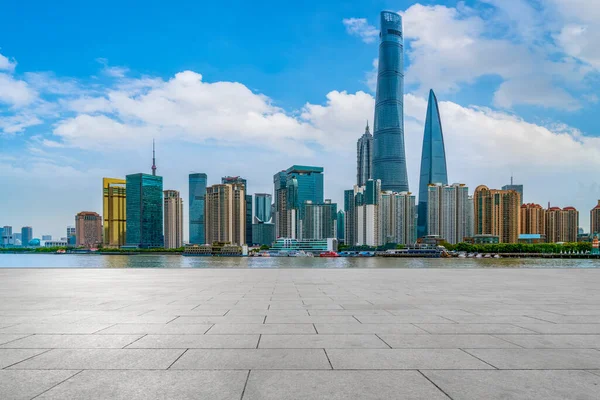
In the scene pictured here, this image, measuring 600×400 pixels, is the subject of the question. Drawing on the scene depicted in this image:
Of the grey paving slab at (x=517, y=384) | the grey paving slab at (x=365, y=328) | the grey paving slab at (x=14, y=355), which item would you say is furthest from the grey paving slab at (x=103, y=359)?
the grey paving slab at (x=517, y=384)

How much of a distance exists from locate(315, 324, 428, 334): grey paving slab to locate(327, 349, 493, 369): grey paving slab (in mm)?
1625

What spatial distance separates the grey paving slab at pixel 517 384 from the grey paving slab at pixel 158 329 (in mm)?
5307

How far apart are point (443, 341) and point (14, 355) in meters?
7.91

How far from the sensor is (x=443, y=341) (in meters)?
8.31

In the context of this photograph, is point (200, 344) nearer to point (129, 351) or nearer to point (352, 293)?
point (129, 351)

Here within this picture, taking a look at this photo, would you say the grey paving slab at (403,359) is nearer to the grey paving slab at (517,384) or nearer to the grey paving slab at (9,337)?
the grey paving slab at (517,384)

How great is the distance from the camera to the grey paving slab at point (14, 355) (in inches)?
269

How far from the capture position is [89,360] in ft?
22.9

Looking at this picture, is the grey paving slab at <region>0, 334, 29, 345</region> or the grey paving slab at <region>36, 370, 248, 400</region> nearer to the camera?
the grey paving slab at <region>36, 370, 248, 400</region>

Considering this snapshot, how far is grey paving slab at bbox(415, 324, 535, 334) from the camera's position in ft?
30.1

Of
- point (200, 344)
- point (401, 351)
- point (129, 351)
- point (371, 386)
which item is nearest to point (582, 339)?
point (401, 351)

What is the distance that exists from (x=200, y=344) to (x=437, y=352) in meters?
4.44

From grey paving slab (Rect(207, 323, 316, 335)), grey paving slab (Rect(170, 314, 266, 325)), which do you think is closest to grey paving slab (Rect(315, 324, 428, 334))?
grey paving slab (Rect(207, 323, 316, 335))

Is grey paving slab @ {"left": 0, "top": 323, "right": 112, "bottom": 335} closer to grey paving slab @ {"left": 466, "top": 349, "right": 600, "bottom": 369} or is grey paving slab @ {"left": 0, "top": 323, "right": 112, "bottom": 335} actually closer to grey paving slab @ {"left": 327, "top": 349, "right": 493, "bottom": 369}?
grey paving slab @ {"left": 327, "top": 349, "right": 493, "bottom": 369}
